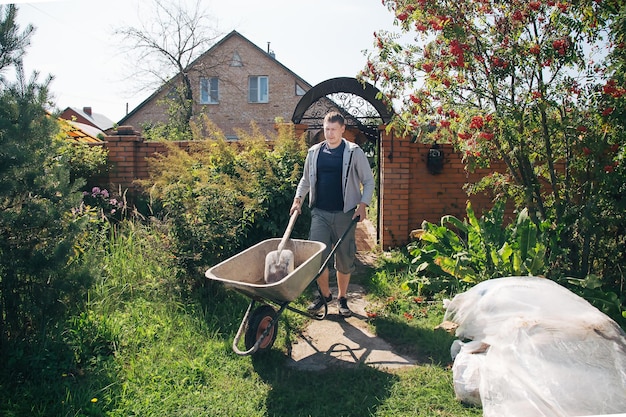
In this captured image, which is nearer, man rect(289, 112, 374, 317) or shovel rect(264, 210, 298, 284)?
shovel rect(264, 210, 298, 284)

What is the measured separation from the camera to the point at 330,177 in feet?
12.3

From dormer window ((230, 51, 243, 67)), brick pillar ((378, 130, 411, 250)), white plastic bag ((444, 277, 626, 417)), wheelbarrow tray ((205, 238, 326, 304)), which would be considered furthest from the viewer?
dormer window ((230, 51, 243, 67))

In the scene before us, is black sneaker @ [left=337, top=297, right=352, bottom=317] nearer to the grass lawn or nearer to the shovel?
the grass lawn

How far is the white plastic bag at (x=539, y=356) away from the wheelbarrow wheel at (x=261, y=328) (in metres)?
1.20

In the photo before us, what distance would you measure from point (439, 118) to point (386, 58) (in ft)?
2.53

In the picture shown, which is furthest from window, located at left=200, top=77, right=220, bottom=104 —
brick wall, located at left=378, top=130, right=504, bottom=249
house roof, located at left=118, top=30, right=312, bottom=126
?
brick wall, located at left=378, top=130, right=504, bottom=249

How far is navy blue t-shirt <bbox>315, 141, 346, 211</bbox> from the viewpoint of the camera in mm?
3748

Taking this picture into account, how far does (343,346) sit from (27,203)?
221cm

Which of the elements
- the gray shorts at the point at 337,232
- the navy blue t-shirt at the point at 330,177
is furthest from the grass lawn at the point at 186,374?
the navy blue t-shirt at the point at 330,177

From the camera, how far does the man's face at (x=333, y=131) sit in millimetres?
3604

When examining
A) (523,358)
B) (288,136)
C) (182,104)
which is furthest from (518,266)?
(182,104)

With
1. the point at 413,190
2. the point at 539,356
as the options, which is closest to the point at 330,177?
the point at 539,356

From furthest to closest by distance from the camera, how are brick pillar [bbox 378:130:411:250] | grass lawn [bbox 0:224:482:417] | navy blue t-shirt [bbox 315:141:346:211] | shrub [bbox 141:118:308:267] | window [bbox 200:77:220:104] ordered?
window [bbox 200:77:220:104], brick pillar [bbox 378:130:411:250], shrub [bbox 141:118:308:267], navy blue t-shirt [bbox 315:141:346:211], grass lawn [bbox 0:224:482:417]

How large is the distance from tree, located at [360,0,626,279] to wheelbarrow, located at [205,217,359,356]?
1486mm
